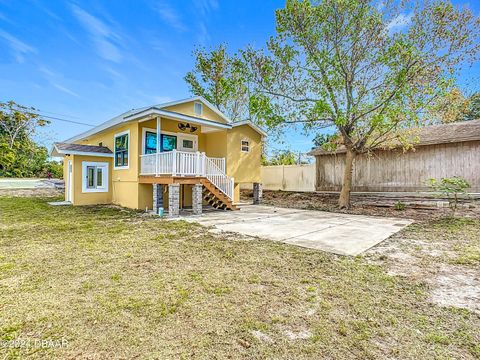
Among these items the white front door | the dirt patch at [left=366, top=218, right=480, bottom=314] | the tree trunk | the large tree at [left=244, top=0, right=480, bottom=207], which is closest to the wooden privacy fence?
the tree trunk

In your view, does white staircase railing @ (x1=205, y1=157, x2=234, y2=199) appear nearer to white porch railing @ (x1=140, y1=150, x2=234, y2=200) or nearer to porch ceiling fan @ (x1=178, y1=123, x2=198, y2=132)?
white porch railing @ (x1=140, y1=150, x2=234, y2=200)

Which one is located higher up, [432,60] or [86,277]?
[432,60]

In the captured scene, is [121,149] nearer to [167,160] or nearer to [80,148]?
[80,148]

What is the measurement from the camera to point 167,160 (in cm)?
977

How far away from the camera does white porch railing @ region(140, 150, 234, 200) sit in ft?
31.5

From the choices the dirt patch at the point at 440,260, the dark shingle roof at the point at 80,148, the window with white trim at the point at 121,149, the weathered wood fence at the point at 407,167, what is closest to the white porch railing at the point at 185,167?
the window with white trim at the point at 121,149

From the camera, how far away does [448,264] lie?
178 inches

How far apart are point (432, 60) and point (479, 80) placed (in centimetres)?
606

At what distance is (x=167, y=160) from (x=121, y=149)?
13.1 ft

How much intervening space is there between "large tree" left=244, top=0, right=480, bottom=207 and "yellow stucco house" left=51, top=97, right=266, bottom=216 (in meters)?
2.56

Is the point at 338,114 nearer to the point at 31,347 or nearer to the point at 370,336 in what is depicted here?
the point at 370,336

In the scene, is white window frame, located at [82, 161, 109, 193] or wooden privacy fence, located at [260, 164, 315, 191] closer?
Result: white window frame, located at [82, 161, 109, 193]

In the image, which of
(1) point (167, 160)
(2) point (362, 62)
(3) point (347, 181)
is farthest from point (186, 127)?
(2) point (362, 62)

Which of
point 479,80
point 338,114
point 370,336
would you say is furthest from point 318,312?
point 479,80
